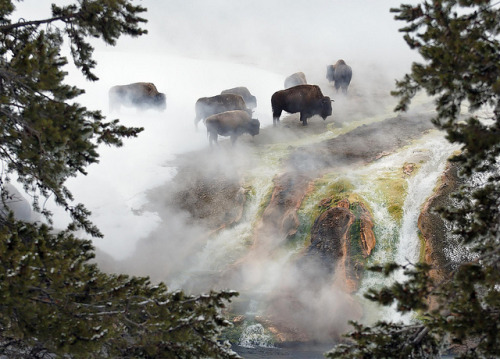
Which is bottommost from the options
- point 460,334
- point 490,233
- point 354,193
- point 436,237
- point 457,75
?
point 460,334

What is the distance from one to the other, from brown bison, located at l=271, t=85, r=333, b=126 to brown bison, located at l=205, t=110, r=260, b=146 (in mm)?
2743

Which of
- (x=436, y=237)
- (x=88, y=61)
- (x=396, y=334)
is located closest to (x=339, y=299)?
(x=436, y=237)

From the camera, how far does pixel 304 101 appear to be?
22.0 m

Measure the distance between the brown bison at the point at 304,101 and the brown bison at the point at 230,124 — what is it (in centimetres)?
274

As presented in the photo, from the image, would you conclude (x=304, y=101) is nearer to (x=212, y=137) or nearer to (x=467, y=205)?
(x=212, y=137)

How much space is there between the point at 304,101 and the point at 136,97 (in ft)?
33.2

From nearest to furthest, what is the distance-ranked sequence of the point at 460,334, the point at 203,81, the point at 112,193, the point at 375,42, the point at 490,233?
1. the point at 460,334
2. the point at 490,233
3. the point at 112,193
4. the point at 203,81
5. the point at 375,42

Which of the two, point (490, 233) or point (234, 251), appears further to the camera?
point (234, 251)

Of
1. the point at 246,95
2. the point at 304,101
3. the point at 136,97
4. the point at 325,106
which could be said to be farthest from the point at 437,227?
the point at 136,97

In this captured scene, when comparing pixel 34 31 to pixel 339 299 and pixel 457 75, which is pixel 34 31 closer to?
pixel 457 75

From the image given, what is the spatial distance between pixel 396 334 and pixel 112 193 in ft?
46.1

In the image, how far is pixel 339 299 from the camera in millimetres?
11883

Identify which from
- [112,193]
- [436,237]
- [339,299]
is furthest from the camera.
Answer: [112,193]

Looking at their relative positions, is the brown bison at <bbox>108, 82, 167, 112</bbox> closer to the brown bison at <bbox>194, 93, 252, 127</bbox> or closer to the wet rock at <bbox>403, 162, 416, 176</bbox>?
the brown bison at <bbox>194, 93, 252, 127</bbox>
